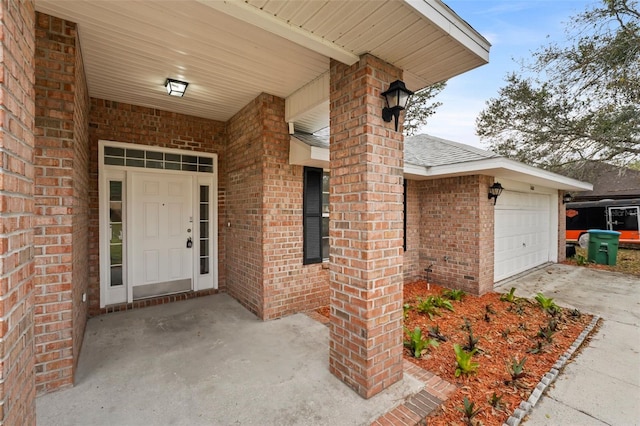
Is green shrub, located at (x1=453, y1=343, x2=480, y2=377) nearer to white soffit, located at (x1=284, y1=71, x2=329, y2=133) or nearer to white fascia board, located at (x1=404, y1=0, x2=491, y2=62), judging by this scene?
white fascia board, located at (x1=404, y1=0, x2=491, y2=62)

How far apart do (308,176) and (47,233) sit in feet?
10.4

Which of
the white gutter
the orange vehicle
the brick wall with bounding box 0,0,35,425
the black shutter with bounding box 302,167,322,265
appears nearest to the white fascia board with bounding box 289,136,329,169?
the white gutter

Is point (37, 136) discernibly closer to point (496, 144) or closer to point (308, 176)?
point (308, 176)

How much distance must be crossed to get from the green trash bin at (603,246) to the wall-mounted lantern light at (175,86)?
37.8 ft

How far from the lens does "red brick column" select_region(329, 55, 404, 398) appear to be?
245 centimetres

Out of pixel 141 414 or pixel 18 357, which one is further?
pixel 141 414

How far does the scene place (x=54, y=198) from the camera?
96.7 inches

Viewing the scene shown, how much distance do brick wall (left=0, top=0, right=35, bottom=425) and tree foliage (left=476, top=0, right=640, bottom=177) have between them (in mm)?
8845

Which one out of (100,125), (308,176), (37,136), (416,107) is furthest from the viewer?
(416,107)

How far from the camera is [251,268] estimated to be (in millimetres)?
4426

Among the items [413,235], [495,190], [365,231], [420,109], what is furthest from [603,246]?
[365,231]

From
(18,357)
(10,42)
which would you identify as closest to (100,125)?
(10,42)

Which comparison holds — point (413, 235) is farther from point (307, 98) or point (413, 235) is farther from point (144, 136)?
point (144, 136)

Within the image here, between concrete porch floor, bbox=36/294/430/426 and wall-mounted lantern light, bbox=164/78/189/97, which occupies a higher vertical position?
wall-mounted lantern light, bbox=164/78/189/97
